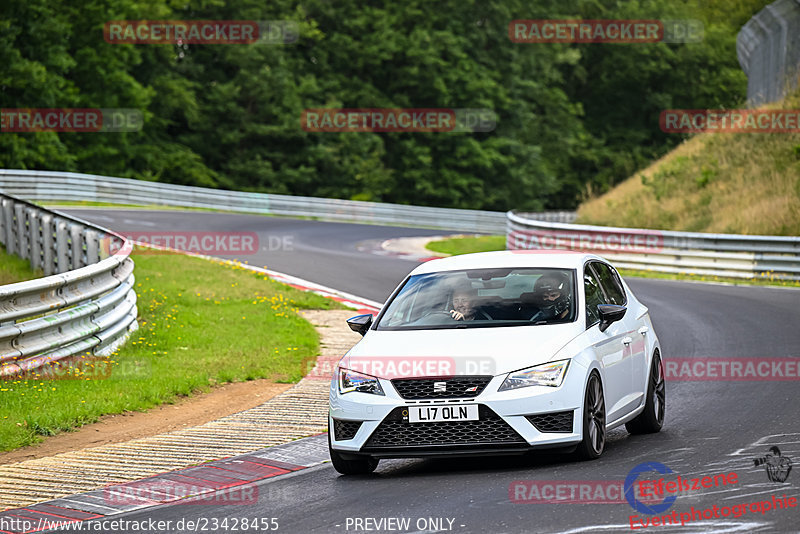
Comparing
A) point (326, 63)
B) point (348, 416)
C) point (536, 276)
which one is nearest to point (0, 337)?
point (348, 416)

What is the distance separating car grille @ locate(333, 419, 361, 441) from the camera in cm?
842

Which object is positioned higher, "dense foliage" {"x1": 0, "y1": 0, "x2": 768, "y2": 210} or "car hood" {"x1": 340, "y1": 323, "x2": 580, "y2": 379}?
"dense foliage" {"x1": 0, "y1": 0, "x2": 768, "y2": 210}

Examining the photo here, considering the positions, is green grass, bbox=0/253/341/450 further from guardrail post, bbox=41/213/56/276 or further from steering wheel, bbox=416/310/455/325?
steering wheel, bbox=416/310/455/325

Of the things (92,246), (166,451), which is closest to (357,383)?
(166,451)

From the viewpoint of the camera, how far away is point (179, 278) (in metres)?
21.2

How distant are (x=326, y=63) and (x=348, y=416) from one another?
197 feet

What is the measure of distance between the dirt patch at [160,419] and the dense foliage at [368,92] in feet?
132

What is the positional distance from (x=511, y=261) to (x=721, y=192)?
24.3 metres

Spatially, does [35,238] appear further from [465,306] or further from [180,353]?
[465,306]

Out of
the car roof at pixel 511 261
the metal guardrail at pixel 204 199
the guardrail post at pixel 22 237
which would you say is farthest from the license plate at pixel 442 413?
the metal guardrail at pixel 204 199

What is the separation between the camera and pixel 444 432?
8172mm

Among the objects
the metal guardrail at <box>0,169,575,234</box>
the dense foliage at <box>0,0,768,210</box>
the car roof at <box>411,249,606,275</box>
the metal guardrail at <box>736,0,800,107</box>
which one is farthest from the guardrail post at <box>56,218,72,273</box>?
the dense foliage at <box>0,0,768,210</box>

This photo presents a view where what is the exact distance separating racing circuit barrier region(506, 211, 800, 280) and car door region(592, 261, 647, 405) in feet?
48.3

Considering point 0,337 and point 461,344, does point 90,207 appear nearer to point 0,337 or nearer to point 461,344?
point 0,337
